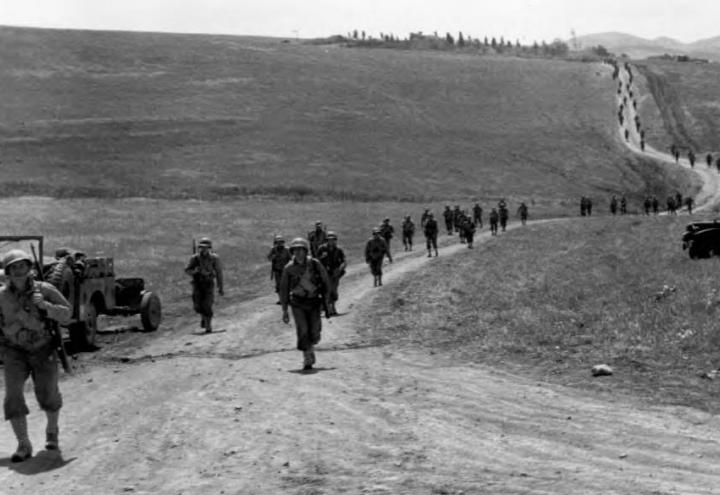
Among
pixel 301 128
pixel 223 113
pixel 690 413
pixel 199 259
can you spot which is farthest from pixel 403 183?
pixel 690 413

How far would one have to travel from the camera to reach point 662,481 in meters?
8.02

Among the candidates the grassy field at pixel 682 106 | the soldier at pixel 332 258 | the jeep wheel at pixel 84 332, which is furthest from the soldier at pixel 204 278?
the grassy field at pixel 682 106

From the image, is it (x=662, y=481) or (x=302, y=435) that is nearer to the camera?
(x=662, y=481)

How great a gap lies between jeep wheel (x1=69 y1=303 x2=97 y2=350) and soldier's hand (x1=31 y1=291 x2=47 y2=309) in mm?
8760

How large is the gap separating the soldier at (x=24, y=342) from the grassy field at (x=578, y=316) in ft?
21.4

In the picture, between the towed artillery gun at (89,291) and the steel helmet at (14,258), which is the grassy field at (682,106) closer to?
the towed artillery gun at (89,291)

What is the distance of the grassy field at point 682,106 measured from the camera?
97.4 m

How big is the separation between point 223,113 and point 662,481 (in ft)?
284

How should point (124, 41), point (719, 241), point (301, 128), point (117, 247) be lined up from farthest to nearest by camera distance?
point (124, 41) < point (301, 128) < point (117, 247) < point (719, 241)

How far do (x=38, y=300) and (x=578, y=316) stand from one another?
11.6 meters

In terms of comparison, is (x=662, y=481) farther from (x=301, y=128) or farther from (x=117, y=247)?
(x=301, y=128)

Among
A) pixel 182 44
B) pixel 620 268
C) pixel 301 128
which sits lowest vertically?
pixel 620 268

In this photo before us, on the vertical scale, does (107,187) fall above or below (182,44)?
below

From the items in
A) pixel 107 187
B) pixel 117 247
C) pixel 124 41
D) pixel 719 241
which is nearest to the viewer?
pixel 719 241
